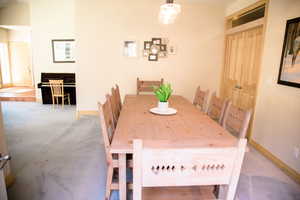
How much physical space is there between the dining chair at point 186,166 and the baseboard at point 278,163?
6.07ft

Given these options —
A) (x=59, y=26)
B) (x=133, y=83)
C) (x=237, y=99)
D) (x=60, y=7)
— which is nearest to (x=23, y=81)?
(x=59, y=26)

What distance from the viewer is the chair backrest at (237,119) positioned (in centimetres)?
149

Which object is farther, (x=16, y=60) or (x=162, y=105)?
(x=16, y=60)

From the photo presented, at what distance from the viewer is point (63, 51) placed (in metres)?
6.08

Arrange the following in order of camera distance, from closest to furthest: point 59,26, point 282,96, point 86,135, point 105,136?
point 105,136
point 282,96
point 86,135
point 59,26

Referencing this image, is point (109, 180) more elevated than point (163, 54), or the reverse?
point (163, 54)

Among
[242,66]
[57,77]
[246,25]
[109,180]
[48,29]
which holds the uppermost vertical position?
[48,29]

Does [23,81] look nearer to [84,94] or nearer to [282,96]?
[84,94]

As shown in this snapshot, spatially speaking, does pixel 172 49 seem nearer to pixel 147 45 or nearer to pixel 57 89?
pixel 147 45

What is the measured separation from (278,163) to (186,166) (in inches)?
88.3

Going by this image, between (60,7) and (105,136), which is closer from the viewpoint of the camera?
(105,136)

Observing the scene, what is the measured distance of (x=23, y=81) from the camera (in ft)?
27.8

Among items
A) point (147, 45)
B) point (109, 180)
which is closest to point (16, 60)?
point (147, 45)

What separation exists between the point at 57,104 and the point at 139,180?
211 inches
